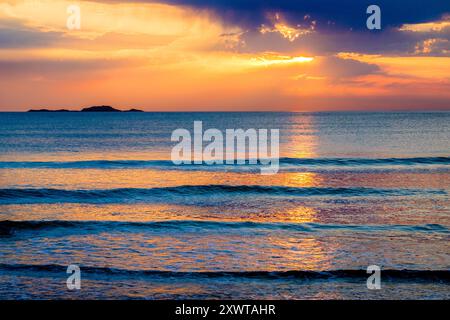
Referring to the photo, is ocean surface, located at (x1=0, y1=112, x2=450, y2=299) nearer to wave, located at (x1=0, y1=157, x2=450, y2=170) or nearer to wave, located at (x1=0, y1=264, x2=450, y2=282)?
wave, located at (x1=0, y1=264, x2=450, y2=282)

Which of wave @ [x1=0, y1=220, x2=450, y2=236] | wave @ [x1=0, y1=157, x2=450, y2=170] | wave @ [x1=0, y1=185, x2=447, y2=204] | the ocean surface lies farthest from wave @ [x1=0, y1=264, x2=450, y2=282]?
wave @ [x1=0, y1=157, x2=450, y2=170]

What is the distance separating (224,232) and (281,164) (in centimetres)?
2065

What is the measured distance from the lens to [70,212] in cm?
1991

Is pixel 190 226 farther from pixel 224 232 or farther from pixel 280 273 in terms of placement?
pixel 280 273

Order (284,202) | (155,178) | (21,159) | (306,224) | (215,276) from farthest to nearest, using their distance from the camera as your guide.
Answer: (21,159)
(155,178)
(284,202)
(306,224)
(215,276)

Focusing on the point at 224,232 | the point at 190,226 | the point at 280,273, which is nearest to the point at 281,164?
the point at 190,226

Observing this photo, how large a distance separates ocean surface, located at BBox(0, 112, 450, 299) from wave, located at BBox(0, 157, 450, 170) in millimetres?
1517

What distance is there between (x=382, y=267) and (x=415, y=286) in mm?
1252

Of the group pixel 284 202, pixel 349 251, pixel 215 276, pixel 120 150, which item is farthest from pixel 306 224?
pixel 120 150

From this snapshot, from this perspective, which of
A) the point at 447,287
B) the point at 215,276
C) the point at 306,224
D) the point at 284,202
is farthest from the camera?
the point at 284,202

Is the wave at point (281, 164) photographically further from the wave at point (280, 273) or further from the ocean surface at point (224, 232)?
the wave at point (280, 273)

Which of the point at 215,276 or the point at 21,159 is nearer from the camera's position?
the point at 215,276

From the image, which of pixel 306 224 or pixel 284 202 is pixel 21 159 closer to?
pixel 284 202

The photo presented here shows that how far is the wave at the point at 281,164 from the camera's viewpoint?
34625 mm
